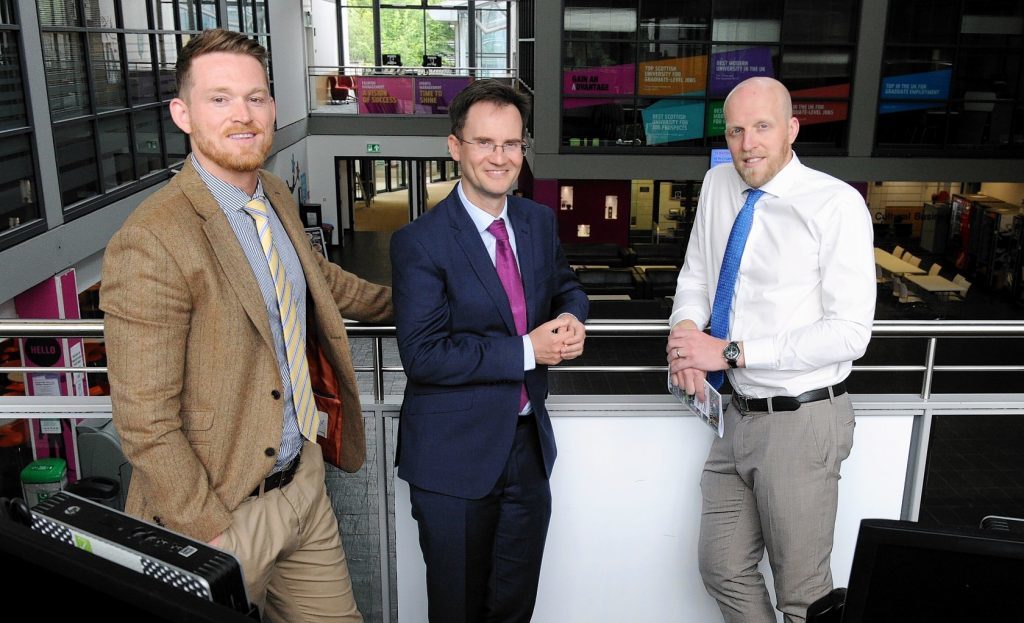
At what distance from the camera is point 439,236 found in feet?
7.72

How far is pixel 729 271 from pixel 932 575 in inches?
57.3

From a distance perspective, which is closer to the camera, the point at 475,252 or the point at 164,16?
the point at 475,252

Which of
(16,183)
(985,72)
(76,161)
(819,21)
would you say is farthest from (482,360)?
(985,72)

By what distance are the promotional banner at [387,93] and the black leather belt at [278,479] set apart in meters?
22.2

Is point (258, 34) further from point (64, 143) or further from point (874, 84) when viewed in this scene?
point (874, 84)

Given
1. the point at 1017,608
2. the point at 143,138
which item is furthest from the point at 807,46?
the point at 1017,608

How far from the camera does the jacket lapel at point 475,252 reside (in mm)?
2367

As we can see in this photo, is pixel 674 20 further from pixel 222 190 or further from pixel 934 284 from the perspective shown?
pixel 222 190

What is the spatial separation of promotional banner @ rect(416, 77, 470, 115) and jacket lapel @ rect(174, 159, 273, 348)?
70.6ft

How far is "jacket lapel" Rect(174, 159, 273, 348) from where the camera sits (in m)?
1.97

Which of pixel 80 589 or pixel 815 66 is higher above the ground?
pixel 815 66

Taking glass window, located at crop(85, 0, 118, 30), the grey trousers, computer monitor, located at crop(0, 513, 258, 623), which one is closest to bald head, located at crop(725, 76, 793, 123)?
the grey trousers

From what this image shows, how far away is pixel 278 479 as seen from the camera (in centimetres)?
222

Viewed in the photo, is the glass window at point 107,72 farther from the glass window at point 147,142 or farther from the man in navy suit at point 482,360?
the man in navy suit at point 482,360
